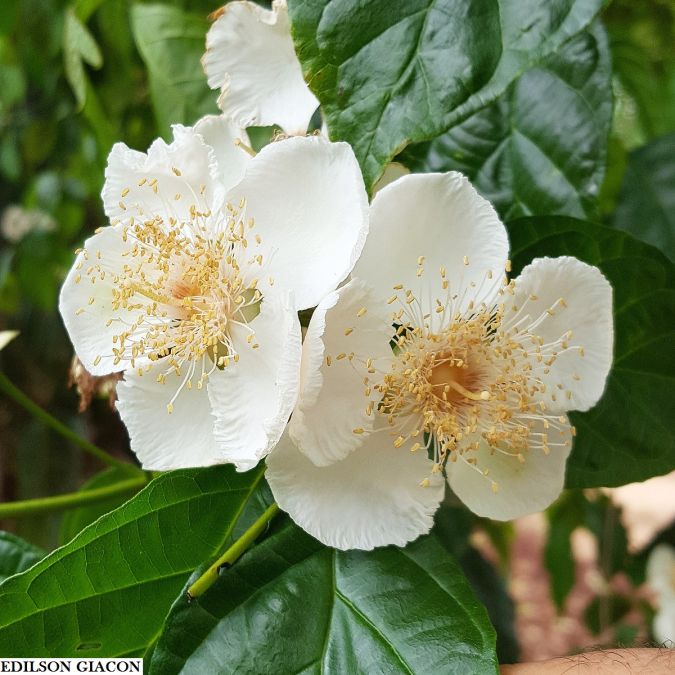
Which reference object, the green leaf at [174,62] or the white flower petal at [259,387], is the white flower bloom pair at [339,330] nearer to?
the white flower petal at [259,387]

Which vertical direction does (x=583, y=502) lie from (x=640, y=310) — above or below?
below

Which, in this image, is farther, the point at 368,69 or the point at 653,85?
the point at 653,85

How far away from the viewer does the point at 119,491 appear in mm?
688

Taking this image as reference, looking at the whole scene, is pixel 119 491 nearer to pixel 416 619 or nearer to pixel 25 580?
pixel 25 580

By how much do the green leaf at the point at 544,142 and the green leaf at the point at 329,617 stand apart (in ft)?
0.98

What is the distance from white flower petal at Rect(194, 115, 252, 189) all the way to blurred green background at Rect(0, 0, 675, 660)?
0.57ft

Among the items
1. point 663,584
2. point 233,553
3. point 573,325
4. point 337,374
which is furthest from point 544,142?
point 663,584

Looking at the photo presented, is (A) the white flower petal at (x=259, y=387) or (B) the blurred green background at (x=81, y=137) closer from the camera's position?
(A) the white flower petal at (x=259, y=387)

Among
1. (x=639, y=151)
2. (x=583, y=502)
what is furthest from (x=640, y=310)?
(x=583, y=502)

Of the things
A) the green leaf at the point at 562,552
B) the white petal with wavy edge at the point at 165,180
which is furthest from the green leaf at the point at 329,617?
the green leaf at the point at 562,552

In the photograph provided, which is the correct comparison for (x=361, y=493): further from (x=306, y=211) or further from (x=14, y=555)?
(x=14, y=555)

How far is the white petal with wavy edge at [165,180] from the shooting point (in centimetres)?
54

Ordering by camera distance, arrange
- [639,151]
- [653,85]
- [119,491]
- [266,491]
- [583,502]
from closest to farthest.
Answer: [266,491] < [119,491] < [639,151] < [653,85] < [583,502]

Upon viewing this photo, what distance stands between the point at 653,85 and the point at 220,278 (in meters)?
0.86
